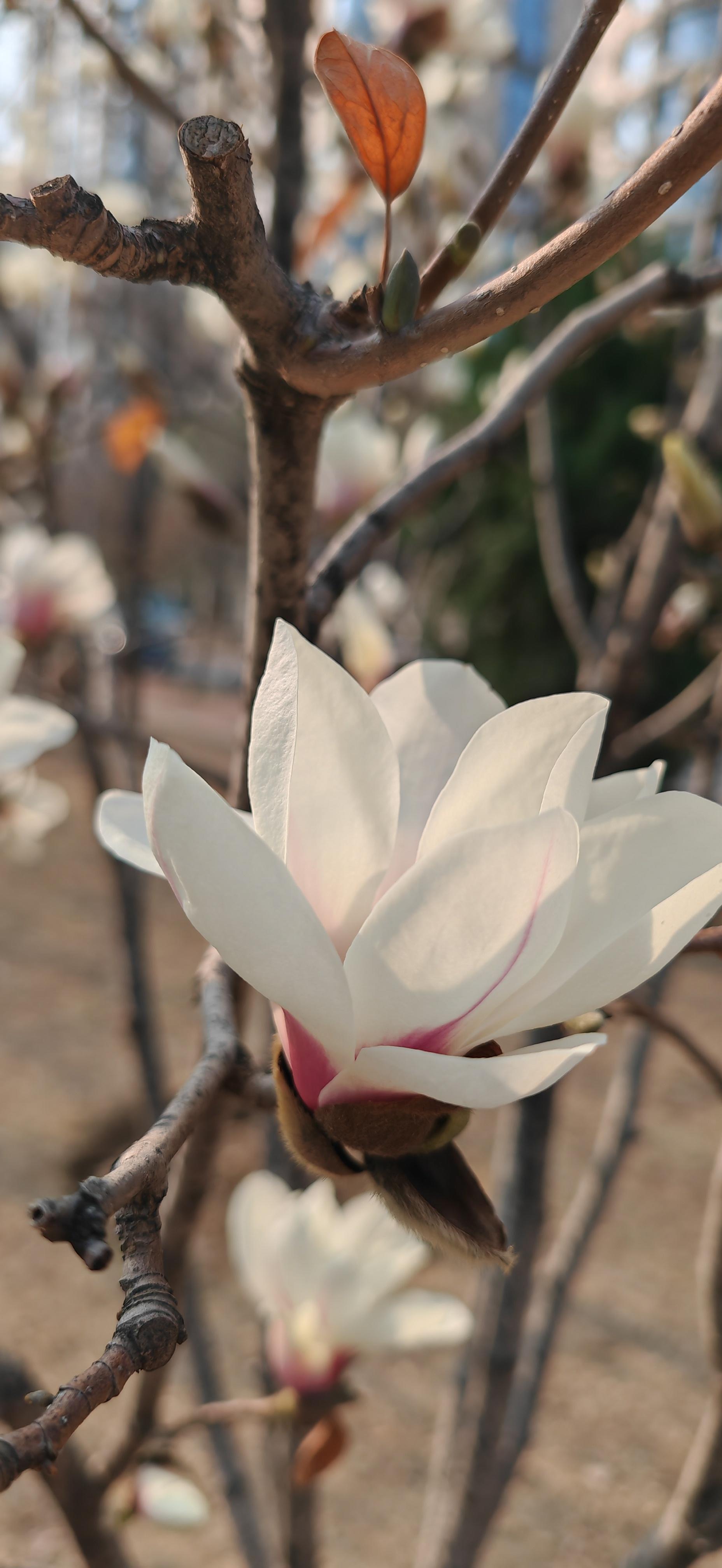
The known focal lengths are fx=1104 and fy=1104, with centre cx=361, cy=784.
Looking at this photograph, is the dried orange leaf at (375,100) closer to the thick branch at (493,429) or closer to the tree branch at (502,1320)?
the thick branch at (493,429)

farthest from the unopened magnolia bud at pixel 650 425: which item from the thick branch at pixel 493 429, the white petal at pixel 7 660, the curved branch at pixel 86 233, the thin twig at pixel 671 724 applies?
the curved branch at pixel 86 233

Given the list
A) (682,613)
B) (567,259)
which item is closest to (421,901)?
(567,259)

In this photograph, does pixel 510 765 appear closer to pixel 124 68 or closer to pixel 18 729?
pixel 18 729

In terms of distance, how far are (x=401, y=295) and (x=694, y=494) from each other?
0.42 meters

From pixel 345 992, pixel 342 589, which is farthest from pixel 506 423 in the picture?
pixel 345 992

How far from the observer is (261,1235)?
2.65 ft

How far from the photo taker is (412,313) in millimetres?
292

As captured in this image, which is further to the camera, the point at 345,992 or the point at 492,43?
the point at 492,43

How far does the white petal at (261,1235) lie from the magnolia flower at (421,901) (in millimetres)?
527

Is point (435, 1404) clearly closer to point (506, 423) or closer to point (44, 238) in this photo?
point (506, 423)

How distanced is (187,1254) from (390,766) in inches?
14.6

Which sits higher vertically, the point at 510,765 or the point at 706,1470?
the point at 510,765

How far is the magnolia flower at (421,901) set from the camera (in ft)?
0.85

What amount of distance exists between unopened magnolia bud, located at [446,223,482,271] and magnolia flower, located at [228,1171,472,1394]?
630 millimetres
